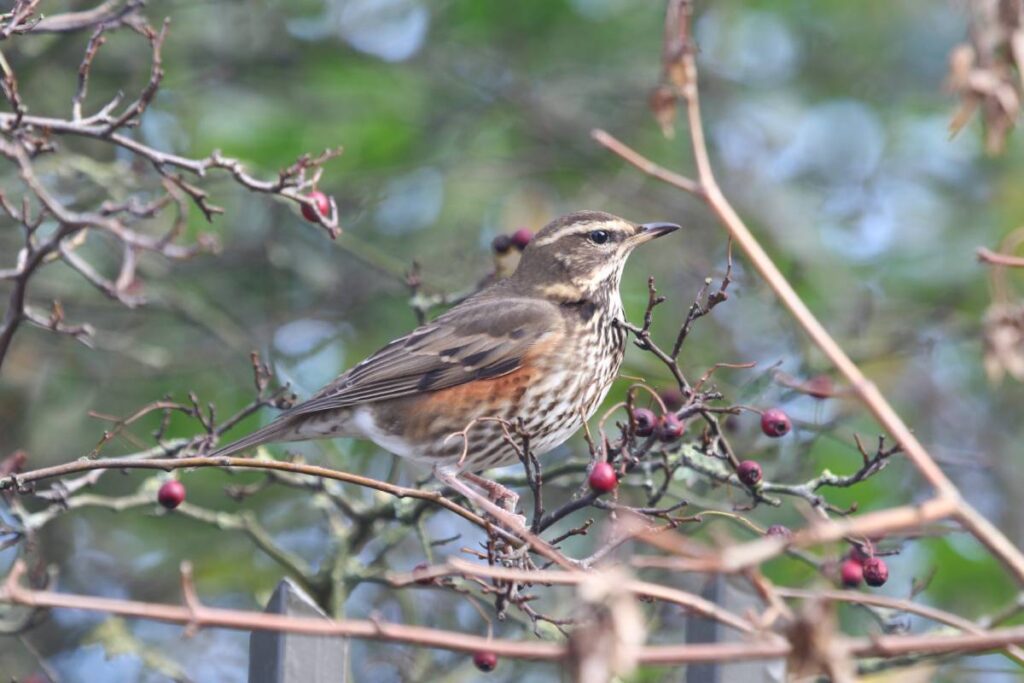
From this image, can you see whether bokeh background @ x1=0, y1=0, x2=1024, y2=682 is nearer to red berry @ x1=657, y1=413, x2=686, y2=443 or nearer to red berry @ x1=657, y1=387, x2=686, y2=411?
red berry @ x1=657, y1=387, x2=686, y2=411

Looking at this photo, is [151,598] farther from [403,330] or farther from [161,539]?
[403,330]

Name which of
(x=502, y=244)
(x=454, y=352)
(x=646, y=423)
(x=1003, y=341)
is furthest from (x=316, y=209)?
(x=1003, y=341)

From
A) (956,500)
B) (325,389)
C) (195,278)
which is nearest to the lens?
(956,500)

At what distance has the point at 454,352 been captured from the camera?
18.0 ft

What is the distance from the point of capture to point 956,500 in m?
2.12

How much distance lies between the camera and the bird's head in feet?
18.6

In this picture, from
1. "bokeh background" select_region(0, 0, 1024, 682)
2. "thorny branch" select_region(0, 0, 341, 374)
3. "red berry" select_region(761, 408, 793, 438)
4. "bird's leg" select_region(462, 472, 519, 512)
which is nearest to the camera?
"thorny branch" select_region(0, 0, 341, 374)

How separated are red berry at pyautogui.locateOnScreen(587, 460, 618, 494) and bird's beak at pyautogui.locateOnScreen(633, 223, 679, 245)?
197cm

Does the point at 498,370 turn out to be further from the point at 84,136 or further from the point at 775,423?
the point at 84,136

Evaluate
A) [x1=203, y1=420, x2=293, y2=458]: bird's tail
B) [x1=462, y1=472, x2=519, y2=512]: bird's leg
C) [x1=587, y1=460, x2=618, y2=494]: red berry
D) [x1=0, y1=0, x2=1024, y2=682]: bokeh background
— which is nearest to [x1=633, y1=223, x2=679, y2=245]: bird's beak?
[x1=0, y1=0, x2=1024, y2=682]: bokeh background

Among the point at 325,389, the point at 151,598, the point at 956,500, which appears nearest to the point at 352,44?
the point at 325,389

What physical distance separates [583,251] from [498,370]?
670 mm

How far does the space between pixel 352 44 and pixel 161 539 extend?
236 cm

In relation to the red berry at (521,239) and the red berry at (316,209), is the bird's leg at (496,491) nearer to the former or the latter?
the red berry at (521,239)
